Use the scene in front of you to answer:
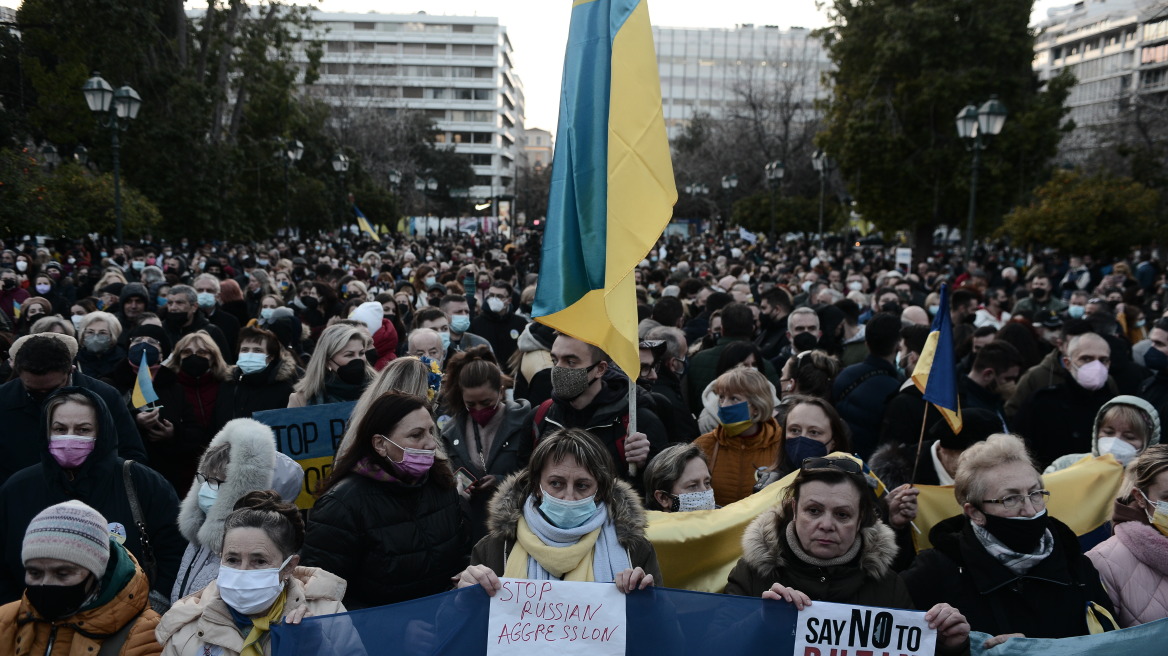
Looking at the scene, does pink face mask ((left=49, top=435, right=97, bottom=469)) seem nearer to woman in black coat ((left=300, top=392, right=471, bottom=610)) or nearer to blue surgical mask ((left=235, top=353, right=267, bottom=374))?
woman in black coat ((left=300, top=392, right=471, bottom=610))

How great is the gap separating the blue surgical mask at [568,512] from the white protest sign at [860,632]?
81 centimetres

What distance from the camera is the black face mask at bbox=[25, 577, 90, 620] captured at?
3049 millimetres

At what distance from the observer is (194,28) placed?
30.4 metres

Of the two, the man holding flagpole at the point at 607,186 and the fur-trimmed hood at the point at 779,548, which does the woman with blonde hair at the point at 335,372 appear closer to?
the man holding flagpole at the point at 607,186

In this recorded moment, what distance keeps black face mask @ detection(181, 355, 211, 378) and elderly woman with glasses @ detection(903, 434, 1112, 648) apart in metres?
4.71

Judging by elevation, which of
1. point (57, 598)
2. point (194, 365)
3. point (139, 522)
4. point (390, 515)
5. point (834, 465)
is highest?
point (834, 465)

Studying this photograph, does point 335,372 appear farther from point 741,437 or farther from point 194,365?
point 741,437

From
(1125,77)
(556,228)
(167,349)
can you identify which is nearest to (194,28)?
(167,349)

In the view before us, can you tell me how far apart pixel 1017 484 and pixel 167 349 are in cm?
722

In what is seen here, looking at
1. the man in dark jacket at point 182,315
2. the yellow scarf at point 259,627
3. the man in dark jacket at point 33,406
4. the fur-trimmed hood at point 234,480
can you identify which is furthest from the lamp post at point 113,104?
the yellow scarf at point 259,627

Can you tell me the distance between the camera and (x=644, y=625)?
320 centimetres

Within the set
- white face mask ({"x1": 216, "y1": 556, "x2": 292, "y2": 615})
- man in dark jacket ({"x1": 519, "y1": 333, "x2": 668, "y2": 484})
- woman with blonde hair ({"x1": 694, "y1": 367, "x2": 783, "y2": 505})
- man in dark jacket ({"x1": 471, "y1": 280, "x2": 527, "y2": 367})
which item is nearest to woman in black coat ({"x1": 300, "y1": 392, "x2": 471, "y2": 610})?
white face mask ({"x1": 216, "y1": 556, "x2": 292, "y2": 615})

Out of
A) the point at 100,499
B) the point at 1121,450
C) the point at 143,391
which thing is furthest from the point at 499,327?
the point at 1121,450

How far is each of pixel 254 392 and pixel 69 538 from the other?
320 cm
